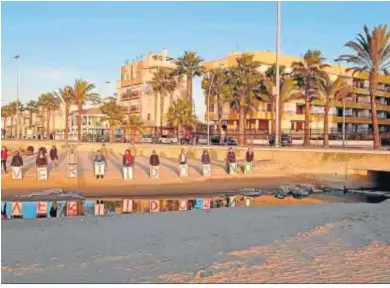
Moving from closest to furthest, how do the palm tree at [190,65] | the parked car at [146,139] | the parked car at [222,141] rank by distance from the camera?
the parked car at [222,141]
the parked car at [146,139]
the palm tree at [190,65]

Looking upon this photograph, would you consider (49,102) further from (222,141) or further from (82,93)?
(222,141)

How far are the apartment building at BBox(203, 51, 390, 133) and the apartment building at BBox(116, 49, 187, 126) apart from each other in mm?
10894

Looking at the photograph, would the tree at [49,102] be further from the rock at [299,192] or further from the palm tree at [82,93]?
the rock at [299,192]

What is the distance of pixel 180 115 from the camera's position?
5912cm

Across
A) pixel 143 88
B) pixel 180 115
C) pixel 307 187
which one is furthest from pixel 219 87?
pixel 307 187

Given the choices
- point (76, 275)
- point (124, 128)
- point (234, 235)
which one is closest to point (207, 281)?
point (76, 275)

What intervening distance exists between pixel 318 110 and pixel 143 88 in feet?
98.2

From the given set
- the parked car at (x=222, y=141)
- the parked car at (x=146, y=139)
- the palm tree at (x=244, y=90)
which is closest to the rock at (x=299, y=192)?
the parked car at (x=222, y=141)

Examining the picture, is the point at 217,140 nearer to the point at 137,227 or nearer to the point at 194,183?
the point at 194,183

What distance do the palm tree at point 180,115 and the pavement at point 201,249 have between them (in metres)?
46.1

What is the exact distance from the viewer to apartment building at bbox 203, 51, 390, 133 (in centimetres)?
7094

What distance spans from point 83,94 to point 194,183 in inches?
1741

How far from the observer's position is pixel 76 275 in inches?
274

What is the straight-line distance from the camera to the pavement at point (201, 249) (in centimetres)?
691
